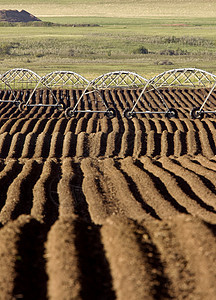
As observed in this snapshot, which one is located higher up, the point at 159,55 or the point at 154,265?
the point at 154,265

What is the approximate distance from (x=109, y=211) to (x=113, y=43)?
93.5m

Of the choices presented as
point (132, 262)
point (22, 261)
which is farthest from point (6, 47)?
point (132, 262)

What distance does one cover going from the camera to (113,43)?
100250mm

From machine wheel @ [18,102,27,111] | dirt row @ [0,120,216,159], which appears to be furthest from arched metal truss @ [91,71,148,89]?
dirt row @ [0,120,216,159]

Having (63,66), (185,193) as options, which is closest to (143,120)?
(185,193)

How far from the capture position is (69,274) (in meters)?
6.26

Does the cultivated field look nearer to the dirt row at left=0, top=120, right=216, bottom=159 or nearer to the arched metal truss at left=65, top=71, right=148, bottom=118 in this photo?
the dirt row at left=0, top=120, right=216, bottom=159

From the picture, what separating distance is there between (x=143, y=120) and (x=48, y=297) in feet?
61.7

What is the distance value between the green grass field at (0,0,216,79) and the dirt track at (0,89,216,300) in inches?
1399

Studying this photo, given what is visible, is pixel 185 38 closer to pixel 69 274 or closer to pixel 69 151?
pixel 69 151

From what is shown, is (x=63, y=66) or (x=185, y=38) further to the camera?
(x=185, y=38)

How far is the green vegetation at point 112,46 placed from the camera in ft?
223

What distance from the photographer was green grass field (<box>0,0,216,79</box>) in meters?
68.8

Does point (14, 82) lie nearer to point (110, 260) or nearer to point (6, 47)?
point (110, 260)
